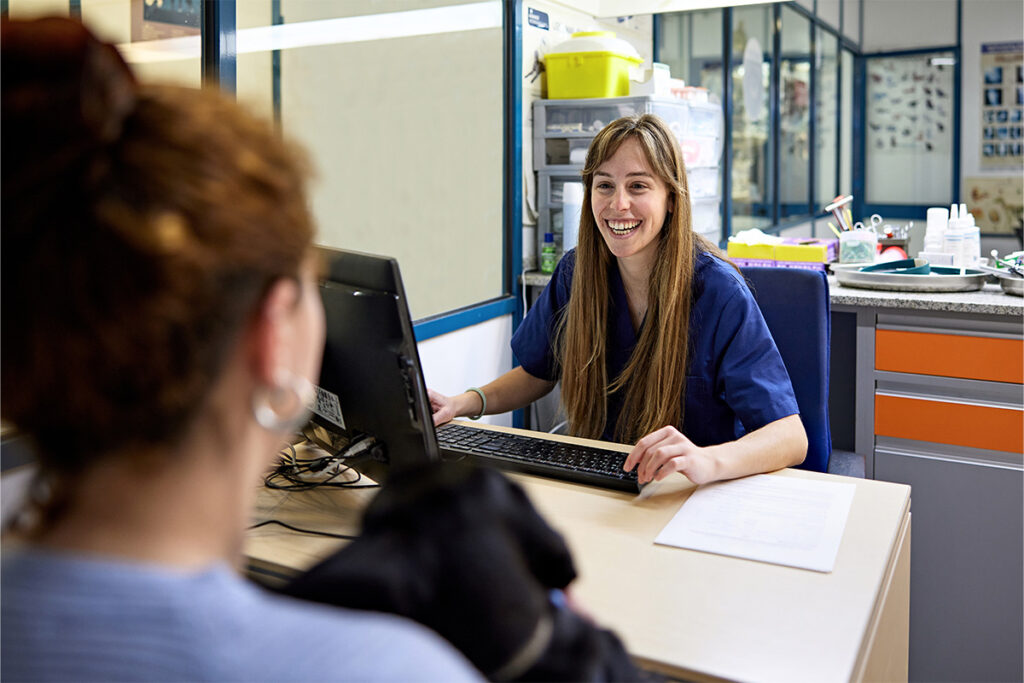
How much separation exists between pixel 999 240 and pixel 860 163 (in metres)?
1.37

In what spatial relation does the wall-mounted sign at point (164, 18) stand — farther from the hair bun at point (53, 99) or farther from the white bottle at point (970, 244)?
the white bottle at point (970, 244)

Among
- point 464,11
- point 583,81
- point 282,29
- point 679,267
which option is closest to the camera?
point 679,267

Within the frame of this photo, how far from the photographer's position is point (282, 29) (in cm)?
196

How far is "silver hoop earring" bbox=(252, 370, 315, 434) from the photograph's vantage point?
0.51 meters

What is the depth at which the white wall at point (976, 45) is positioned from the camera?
281 inches

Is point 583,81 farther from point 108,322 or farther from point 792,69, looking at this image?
point 792,69

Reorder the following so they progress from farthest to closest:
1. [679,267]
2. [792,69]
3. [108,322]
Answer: [792,69], [679,267], [108,322]

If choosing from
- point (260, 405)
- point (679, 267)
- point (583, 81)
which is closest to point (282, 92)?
point (679, 267)

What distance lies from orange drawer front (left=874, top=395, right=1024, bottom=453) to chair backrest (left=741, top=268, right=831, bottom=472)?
0.75m

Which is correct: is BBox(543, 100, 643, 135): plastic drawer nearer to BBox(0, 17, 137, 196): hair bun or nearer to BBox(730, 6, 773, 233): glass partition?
BBox(730, 6, 773, 233): glass partition

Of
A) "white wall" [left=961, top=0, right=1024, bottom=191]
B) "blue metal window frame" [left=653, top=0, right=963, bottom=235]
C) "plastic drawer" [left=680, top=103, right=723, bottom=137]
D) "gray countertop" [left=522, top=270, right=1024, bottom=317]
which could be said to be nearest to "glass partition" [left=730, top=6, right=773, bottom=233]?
"blue metal window frame" [left=653, top=0, right=963, bottom=235]

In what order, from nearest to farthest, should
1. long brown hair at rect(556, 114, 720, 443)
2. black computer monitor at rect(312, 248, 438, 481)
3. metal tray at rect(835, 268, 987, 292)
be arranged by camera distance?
black computer monitor at rect(312, 248, 438, 481)
long brown hair at rect(556, 114, 720, 443)
metal tray at rect(835, 268, 987, 292)

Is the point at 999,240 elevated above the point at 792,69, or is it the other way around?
the point at 792,69

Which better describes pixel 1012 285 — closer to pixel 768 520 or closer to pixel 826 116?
pixel 768 520
